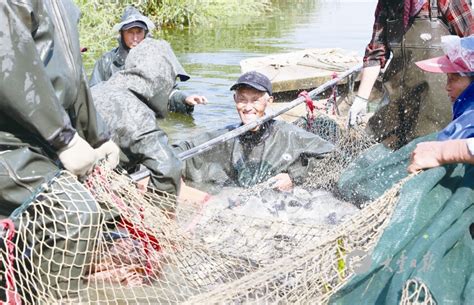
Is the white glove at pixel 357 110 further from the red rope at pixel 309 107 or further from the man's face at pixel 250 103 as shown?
the man's face at pixel 250 103

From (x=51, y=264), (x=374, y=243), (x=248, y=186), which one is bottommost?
(x=248, y=186)

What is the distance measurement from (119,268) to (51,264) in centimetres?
62

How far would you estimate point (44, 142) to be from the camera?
3.28m

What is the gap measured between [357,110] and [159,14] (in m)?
13.3

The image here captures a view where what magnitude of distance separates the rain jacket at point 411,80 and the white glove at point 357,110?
16 cm

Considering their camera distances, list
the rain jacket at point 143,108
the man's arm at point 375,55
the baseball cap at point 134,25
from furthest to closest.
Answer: the baseball cap at point 134,25
the man's arm at point 375,55
the rain jacket at point 143,108

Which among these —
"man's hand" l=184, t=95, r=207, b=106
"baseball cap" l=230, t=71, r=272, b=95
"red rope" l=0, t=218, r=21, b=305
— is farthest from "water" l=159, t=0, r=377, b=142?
"red rope" l=0, t=218, r=21, b=305

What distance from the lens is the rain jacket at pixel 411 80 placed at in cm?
530

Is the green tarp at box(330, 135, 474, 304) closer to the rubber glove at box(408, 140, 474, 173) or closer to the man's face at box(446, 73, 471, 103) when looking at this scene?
the rubber glove at box(408, 140, 474, 173)

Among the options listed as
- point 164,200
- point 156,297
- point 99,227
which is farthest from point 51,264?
point 164,200

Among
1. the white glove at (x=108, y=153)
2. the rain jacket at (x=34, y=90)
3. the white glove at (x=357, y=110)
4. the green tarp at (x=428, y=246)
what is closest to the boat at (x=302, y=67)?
the white glove at (x=357, y=110)

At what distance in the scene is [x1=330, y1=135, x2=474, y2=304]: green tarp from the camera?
281 cm

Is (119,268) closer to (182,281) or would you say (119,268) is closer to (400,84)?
(182,281)

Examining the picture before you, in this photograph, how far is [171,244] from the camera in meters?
3.79
